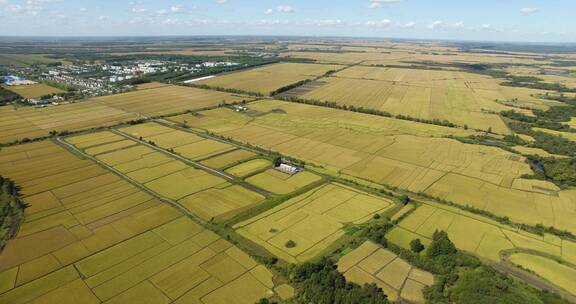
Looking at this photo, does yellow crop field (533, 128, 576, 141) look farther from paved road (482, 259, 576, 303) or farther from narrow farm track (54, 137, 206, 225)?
narrow farm track (54, 137, 206, 225)

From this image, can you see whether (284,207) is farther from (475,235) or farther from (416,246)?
(475,235)

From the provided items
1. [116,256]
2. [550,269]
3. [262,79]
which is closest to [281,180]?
[116,256]

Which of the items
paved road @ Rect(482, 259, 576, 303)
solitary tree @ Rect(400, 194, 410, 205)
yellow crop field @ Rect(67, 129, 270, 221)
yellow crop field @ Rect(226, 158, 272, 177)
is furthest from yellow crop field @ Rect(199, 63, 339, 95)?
paved road @ Rect(482, 259, 576, 303)

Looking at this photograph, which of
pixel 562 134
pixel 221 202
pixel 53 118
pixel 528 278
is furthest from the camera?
pixel 53 118

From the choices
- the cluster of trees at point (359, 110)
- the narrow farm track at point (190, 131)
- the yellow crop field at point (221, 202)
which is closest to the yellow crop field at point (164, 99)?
the narrow farm track at point (190, 131)

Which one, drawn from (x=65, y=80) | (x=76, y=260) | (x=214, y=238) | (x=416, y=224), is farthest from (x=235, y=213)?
(x=65, y=80)
